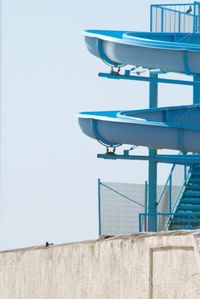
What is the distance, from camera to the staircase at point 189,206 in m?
32.9

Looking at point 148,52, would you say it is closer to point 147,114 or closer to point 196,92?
point 147,114

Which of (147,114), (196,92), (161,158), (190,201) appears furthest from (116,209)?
(196,92)

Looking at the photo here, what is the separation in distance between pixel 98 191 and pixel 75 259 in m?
19.6

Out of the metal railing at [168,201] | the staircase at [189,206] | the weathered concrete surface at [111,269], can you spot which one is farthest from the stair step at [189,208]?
the weathered concrete surface at [111,269]

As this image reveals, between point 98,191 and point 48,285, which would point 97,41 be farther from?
point 48,285

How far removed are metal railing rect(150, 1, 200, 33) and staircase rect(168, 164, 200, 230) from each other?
147 inches

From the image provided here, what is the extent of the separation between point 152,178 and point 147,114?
2.48 metres

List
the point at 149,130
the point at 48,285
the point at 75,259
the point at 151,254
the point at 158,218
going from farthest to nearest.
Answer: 1. the point at 158,218
2. the point at 149,130
3. the point at 48,285
4. the point at 75,259
5. the point at 151,254

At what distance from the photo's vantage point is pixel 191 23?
32.4 meters

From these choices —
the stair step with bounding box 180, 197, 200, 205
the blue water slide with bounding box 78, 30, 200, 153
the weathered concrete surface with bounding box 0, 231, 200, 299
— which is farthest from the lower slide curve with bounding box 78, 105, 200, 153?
the weathered concrete surface with bounding box 0, 231, 200, 299

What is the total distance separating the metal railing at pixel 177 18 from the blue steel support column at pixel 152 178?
4.01ft

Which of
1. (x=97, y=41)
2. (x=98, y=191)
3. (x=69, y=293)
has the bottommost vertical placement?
(x=69, y=293)

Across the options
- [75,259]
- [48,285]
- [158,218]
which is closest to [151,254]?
[75,259]

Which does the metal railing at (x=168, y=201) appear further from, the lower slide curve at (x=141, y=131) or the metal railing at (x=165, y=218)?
the lower slide curve at (x=141, y=131)
